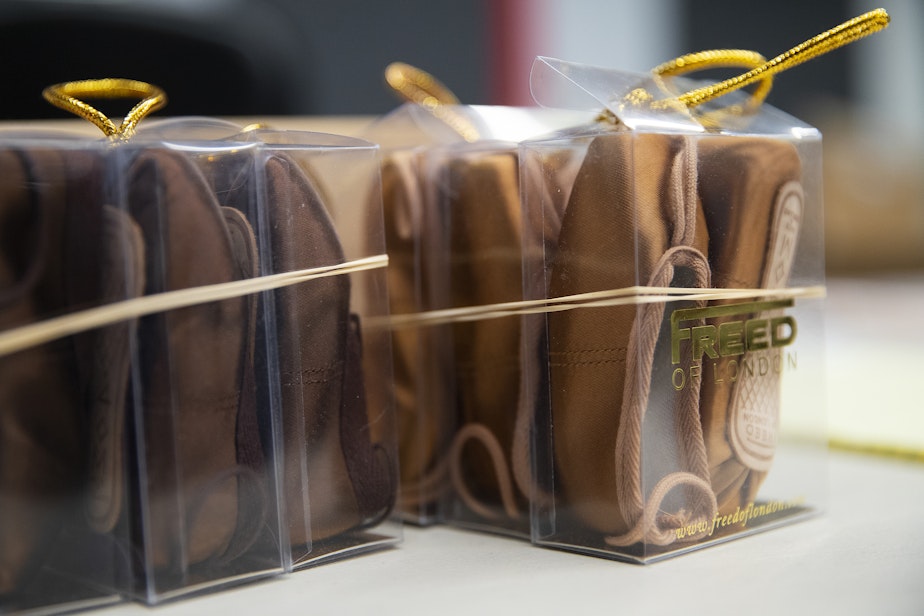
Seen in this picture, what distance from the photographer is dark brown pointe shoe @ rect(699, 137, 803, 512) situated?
22.3 inches

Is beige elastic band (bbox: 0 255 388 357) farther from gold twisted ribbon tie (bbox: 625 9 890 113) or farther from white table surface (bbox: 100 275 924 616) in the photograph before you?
gold twisted ribbon tie (bbox: 625 9 890 113)

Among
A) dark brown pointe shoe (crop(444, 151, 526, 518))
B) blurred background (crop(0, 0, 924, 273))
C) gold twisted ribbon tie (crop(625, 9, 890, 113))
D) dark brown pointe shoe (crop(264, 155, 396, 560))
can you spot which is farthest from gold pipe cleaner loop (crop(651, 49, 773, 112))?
blurred background (crop(0, 0, 924, 273))


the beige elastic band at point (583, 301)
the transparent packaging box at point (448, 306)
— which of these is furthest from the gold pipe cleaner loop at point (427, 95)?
the beige elastic band at point (583, 301)

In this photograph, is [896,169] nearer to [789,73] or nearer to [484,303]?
[789,73]

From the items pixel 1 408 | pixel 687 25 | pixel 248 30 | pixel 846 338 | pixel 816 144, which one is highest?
pixel 687 25

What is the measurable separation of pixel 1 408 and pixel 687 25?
7.10 ft

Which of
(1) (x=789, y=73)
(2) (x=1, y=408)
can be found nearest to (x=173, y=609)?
(2) (x=1, y=408)

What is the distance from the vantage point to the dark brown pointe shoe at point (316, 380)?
1.74ft

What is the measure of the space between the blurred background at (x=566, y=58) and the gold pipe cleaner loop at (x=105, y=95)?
0.43 m

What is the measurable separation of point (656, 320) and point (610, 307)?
0.03 metres

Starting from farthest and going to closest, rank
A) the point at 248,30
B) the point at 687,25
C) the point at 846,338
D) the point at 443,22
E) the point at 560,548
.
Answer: the point at 687,25, the point at 443,22, the point at 846,338, the point at 248,30, the point at 560,548

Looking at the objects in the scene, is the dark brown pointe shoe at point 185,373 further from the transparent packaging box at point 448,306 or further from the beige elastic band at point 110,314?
the transparent packaging box at point 448,306

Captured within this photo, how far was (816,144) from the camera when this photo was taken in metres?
0.64

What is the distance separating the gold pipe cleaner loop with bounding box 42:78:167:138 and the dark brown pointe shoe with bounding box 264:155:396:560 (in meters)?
0.09
